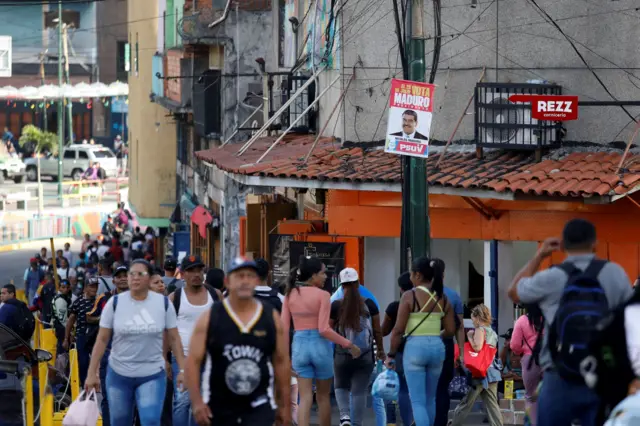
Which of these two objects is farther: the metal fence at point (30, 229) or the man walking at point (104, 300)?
the metal fence at point (30, 229)

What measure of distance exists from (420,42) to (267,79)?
35.5 ft

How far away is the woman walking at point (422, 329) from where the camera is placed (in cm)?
1138

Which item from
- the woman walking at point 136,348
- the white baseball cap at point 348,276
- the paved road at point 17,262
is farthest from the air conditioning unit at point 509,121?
the paved road at point 17,262

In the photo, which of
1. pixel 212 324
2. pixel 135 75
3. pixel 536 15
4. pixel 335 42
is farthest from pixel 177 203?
pixel 212 324

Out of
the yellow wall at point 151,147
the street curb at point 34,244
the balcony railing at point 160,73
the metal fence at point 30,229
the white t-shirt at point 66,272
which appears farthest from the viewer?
the street curb at point 34,244

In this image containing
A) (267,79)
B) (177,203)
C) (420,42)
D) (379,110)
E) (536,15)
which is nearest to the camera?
(420,42)

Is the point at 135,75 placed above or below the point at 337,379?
above

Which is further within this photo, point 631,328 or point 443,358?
point 443,358

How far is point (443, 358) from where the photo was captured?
11523 mm

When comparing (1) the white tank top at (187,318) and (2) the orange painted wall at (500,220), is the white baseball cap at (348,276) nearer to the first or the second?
(1) the white tank top at (187,318)

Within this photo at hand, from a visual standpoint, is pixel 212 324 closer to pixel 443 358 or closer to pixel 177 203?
pixel 443 358

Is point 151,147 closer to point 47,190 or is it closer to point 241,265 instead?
point 47,190

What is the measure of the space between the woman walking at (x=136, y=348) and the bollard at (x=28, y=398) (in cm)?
194

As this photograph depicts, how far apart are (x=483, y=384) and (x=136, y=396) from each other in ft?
12.9
